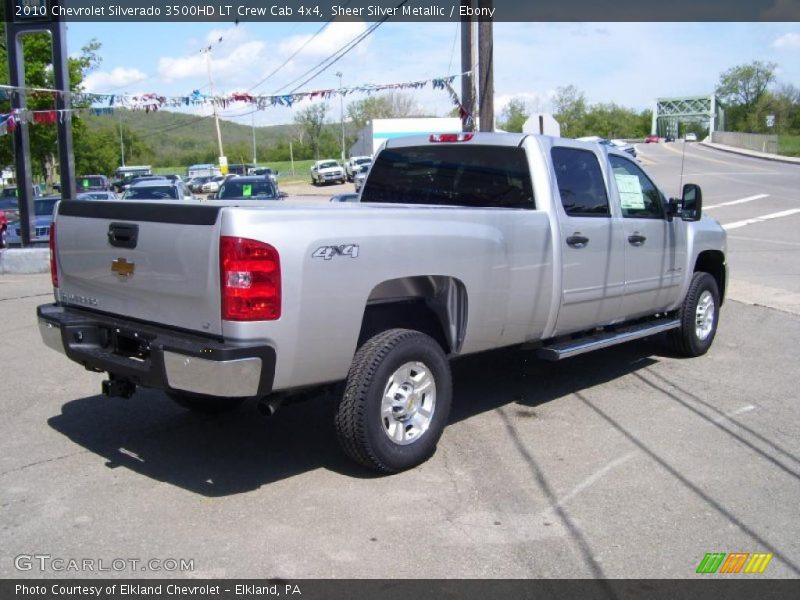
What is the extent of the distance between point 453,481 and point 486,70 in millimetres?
10305

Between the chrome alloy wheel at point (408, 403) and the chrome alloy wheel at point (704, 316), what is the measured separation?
4.03 meters

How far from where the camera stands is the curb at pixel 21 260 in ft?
50.4

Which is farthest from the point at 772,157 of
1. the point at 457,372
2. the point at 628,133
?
the point at 457,372

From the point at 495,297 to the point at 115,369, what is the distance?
2.44 metres

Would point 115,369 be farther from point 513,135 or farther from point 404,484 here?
point 513,135

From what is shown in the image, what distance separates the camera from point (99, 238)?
198 inches

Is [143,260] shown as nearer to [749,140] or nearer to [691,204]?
[691,204]

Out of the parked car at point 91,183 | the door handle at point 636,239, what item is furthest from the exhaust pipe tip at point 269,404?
the parked car at point 91,183

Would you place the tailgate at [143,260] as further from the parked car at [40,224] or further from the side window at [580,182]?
the parked car at [40,224]

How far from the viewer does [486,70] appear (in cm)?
1396

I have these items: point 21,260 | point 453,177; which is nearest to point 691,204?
point 453,177

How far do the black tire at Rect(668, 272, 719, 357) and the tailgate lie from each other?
17.2 feet

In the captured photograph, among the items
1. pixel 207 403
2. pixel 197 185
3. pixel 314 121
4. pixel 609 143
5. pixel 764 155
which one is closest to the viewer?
pixel 207 403

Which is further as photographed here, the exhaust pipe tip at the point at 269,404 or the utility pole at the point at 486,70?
the utility pole at the point at 486,70
